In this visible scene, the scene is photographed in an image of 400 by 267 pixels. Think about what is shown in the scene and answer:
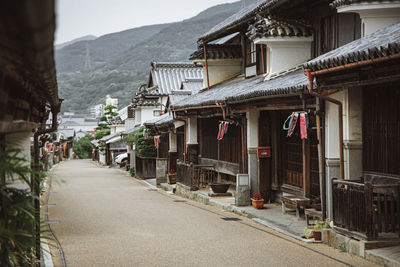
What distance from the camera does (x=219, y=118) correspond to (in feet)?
78.7

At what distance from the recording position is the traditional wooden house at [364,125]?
31.7 ft

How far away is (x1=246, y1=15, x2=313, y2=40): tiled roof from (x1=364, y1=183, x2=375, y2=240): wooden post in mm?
8368

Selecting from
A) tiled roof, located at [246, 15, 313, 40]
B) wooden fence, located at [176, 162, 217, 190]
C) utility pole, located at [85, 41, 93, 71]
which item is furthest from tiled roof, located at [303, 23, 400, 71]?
utility pole, located at [85, 41, 93, 71]

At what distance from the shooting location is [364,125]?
11391 millimetres

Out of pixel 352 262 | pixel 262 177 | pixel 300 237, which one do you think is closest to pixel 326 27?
pixel 262 177

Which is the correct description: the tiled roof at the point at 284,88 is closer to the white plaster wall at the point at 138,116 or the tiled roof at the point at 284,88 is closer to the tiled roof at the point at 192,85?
the tiled roof at the point at 192,85

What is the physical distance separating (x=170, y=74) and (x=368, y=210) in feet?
129

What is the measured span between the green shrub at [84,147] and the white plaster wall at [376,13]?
79.4 metres

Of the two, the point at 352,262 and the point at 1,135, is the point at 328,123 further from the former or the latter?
the point at 1,135

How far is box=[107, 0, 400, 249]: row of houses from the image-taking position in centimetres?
1009

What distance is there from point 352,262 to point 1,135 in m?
6.89

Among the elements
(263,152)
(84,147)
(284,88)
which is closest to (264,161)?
(263,152)

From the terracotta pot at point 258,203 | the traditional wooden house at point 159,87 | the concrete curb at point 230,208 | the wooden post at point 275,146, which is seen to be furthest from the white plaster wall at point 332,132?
the traditional wooden house at point 159,87

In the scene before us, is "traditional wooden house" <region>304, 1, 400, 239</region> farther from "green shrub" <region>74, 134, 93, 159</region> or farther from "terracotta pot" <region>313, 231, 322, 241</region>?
"green shrub" <region>74, 134, 93, 159</region>
